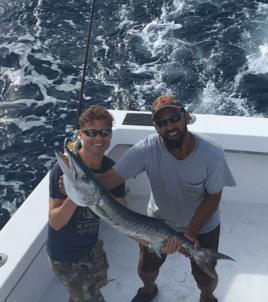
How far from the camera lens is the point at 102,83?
697cm

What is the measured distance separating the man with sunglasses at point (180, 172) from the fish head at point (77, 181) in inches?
15.6

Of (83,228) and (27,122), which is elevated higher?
(83,228)

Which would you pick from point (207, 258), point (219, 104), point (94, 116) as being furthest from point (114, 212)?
point (219, 104)

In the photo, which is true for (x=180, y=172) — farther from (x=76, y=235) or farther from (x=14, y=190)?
(x=14, y=190)

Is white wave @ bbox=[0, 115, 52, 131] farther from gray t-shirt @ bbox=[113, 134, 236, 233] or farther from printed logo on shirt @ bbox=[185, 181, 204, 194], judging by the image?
printed logo on shirt @ bbox=[185, 181, 204, 194]

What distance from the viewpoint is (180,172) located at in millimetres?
2281

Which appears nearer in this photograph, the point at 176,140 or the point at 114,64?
the point at 176,140

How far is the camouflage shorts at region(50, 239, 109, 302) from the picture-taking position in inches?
88.4

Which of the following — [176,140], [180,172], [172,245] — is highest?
[176,140]

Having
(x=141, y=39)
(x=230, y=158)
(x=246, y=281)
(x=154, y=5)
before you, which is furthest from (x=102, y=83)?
(x=246, y=281)

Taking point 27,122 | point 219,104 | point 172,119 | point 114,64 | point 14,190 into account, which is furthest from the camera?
point 114,64

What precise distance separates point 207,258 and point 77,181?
1.03 meters

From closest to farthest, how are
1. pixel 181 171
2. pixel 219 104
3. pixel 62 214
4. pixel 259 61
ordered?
pixel 62 214
pixel 181 171
pixel 219 104
pixel 259 61

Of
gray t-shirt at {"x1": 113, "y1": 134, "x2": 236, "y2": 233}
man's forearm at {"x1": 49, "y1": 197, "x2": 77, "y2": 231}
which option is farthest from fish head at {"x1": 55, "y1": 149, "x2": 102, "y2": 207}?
gray t-shirt at {"x1": 113, "y1": 134, "x2": 236, "y2": 233}
